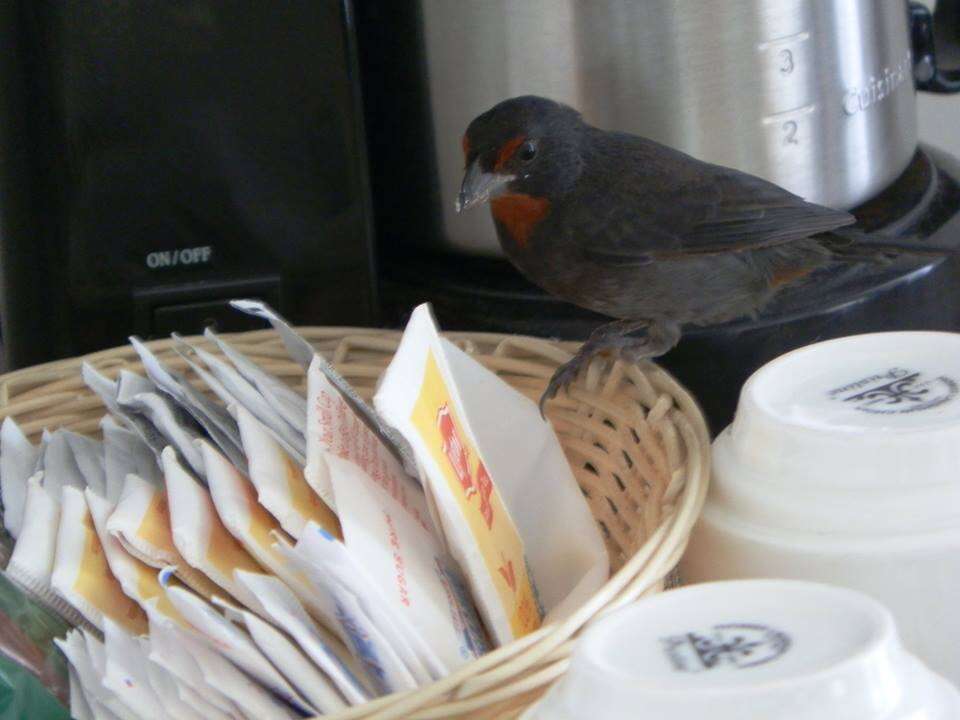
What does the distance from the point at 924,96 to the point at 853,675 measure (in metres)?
1.11

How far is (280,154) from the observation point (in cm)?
76

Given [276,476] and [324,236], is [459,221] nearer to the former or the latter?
[324,236]

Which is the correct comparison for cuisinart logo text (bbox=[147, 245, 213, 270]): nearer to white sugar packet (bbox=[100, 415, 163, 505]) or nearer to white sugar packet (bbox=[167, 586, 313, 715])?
white sugar packet (bbox=[100, 415, 163, 505])

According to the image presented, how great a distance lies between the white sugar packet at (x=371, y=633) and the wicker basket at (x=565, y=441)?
0.13 feet

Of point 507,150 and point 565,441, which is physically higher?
point 507,150

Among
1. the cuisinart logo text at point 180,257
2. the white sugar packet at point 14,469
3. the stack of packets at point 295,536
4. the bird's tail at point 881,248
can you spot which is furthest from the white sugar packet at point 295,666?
the bird's tail at point 881,248

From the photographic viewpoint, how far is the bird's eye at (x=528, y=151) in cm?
75

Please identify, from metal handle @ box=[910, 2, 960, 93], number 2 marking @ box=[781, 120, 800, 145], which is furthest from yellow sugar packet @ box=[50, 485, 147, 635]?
metal handle @ box=[910, 2, 960, 93]

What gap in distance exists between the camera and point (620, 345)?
72 cm

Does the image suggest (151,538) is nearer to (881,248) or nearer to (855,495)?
(855,495)

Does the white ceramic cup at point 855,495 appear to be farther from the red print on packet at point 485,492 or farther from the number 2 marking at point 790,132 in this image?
the number 2 marking at point 790,132

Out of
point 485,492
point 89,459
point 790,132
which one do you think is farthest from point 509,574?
point 790,132

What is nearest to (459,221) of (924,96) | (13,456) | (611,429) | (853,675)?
(611,429)

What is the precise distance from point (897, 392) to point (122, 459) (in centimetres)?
39
